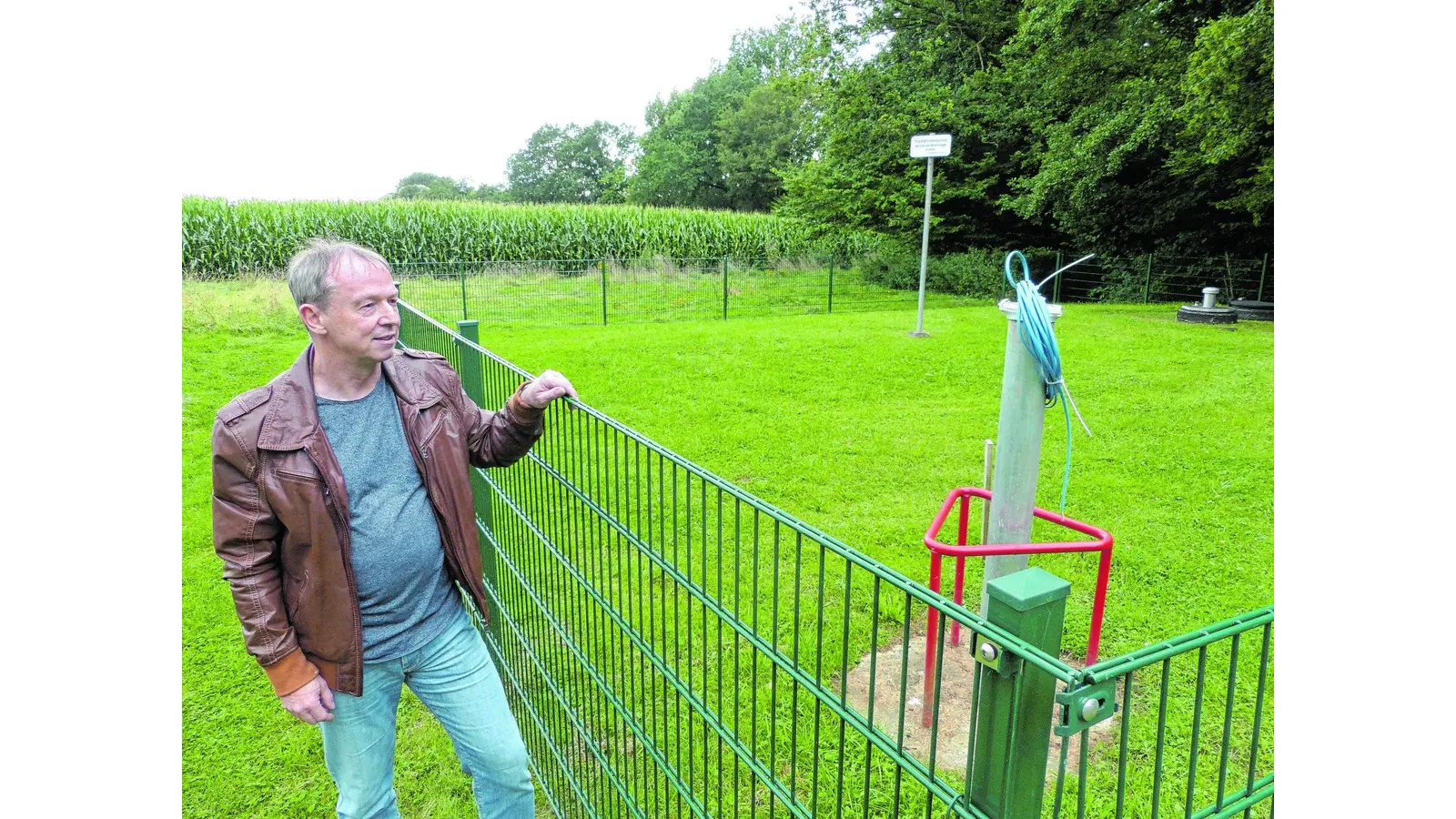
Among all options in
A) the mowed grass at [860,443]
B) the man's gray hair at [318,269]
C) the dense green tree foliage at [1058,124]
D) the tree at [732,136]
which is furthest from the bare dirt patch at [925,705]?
the tree at [732,136]

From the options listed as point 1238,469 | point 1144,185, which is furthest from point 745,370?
point 1144,185

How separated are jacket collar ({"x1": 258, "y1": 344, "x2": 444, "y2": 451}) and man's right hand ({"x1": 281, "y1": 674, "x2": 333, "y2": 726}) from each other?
0.57 metres

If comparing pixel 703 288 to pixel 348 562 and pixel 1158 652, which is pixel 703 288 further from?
pixel 1158 652

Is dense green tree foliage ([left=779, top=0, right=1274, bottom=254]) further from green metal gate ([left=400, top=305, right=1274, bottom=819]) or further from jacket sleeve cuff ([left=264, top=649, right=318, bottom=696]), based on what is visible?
jacket sleeve cuff ([left=264, top=649, right=318, bottom=696])

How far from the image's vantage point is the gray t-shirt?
6.72 ft

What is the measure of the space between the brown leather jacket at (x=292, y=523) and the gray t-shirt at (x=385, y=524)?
4 cm

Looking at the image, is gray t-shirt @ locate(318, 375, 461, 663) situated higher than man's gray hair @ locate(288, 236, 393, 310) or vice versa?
man's gray hair @ locate(288, 236, 393, 310)

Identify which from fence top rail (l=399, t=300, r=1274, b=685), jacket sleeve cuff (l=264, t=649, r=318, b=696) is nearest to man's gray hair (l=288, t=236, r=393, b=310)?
jacket sleeve cuff (l=264, t=649, r=318, b=696)

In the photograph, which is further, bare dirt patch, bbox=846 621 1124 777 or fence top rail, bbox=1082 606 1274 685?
bare dirt patch, bbox=846 621 1124 777

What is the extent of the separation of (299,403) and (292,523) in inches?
11.0

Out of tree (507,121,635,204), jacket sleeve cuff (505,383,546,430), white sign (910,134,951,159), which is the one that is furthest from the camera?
tree (507,121,635,204)

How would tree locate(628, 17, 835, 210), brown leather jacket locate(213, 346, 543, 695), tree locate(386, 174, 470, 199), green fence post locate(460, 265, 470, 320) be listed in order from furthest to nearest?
tree locate(386, 174, 470, 199)
tree locate(628, 17, 835, 210)
green fence post locate(460, 265, 470, 320)
brown leather jacket locate(213, 346, 543, 695)

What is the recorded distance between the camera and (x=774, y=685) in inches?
57.4

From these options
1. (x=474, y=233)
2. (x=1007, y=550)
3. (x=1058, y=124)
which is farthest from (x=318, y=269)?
(x=474, y=233)
